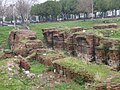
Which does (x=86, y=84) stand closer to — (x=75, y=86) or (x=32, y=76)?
(x=75, y=86)

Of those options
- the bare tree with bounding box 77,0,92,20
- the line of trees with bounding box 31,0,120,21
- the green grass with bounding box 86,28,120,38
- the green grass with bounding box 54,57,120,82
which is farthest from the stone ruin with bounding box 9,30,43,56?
the bare tree with bounding box 77,0,92,20

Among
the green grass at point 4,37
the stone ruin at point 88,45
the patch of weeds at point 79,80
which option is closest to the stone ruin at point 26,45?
the stone ruin at point 88,45

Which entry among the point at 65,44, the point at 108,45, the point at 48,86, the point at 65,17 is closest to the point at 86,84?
the point at 48,86

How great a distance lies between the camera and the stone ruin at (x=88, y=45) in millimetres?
17719

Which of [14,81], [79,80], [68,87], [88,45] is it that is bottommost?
[68,87]

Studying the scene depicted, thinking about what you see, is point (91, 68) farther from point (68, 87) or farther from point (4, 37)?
point (4, 37)

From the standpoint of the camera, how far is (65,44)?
79.7 ft

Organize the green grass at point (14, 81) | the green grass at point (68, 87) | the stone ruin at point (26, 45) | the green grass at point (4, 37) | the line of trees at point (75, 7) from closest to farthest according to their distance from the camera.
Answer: the green grass at point (14, 81)
the green grass at point (68, 87)
the stone ruin at point (26, 45)
the green grass at point (4, 37)
the line of trees at point (75, 7)

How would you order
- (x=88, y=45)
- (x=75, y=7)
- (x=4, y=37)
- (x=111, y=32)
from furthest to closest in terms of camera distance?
(x=75, y=7)
(x=4, y=37)
(x=111, y=32)
(x=88, y=45)

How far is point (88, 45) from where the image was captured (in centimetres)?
2017

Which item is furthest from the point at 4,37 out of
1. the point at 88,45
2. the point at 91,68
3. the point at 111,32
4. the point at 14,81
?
the point at 14,81

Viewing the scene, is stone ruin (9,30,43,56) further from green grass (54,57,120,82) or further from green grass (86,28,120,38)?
green grass (54,57,120,82)

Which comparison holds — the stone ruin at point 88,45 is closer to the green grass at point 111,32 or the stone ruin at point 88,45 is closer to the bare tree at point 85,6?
the green grass at point 111,32

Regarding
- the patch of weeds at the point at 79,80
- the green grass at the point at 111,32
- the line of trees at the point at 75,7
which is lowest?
the patch of weeds at the point at 79,80
